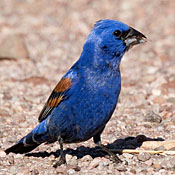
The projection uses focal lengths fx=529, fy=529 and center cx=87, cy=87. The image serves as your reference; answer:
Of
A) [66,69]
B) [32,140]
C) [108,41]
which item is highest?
[108,41]

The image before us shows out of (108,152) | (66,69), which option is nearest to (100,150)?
(108,152)

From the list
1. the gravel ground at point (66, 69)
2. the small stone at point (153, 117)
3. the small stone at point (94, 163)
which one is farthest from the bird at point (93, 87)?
the small stone at point (153, 117)

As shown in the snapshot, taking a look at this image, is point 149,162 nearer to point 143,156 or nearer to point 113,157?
point 143,156

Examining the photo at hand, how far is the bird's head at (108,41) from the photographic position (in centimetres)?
495

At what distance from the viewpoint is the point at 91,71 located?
4.92m

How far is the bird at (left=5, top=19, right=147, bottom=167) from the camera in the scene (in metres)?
4.87

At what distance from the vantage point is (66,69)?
941 cm

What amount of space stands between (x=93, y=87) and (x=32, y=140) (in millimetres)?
957

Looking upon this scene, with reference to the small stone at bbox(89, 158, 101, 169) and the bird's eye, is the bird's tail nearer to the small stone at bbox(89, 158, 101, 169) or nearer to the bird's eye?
the small stone at bbox(89, 158, 101, 169)

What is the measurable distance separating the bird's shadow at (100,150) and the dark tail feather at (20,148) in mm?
67

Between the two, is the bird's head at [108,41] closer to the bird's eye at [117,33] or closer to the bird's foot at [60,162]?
the bird's eye at [117,33]

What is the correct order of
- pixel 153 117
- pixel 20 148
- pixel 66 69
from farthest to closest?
1. pixel 66 69
2. pixel 153 117
3. pixel 20 148

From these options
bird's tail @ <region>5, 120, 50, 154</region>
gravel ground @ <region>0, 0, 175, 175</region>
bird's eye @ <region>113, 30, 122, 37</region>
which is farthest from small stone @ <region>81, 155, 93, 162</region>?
bird's eye @ <region>113, 30, 122, 37</region>

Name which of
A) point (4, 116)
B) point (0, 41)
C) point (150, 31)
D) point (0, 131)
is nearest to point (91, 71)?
point (0, 131)
